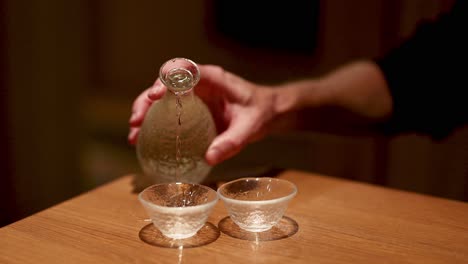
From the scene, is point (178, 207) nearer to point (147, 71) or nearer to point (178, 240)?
point (178, 240)

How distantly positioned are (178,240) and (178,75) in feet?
0.88

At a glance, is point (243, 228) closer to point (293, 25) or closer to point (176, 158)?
point (176, 158)

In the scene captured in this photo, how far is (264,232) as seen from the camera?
28.5 inches

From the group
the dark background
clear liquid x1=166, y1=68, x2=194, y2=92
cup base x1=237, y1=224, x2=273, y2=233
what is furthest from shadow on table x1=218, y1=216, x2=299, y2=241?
the dark background

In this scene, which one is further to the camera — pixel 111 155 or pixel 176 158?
pixel 111 155

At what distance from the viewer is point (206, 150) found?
0.87 metres

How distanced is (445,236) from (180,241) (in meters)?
0.39

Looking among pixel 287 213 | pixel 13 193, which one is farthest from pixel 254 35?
pixel 287 213

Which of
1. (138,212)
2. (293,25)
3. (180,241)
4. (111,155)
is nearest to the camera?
(180,241)

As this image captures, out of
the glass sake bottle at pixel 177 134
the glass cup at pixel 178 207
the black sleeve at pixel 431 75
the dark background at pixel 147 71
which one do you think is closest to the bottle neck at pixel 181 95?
the glass sake bottle at pixel 177 134

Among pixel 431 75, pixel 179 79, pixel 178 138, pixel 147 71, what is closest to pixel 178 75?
pixel 179 79

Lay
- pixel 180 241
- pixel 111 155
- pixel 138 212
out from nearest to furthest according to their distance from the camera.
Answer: pixel 180 241, pixel 138 212, pixel 111 155

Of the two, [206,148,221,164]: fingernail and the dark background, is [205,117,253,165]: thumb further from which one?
the dark background

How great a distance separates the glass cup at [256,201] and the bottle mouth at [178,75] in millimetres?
182
